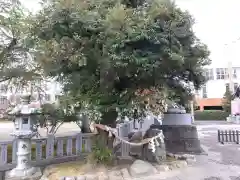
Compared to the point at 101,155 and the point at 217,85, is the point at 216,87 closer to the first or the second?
the point at 217,85

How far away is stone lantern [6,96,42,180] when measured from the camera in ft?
18.6

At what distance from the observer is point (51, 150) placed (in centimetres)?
663

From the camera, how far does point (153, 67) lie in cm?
525

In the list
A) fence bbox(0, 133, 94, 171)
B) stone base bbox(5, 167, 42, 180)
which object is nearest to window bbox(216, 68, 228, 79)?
fence bbox(0, 133, 94, 171)

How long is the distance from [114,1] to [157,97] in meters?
2.67

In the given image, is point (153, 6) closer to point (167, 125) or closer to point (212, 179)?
point (212, 179)

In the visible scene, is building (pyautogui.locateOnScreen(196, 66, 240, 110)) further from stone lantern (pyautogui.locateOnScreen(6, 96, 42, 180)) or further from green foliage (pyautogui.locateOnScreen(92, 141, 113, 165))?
stone lantern (pyautogui.locateOnScreen(6, 96, 42, 180))

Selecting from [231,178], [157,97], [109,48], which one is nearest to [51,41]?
[109,48]

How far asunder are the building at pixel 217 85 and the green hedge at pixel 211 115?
159cm

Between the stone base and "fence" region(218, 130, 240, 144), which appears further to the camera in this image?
"fence" region(218, 130, 240, 144)

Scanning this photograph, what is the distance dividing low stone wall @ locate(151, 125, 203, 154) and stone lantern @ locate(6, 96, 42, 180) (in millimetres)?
4867

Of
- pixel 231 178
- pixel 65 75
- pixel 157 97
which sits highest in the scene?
pixel 65 75

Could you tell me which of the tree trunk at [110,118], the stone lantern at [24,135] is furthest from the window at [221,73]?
the stone lantern at [24,135]

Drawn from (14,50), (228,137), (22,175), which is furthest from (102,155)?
(228,137)
